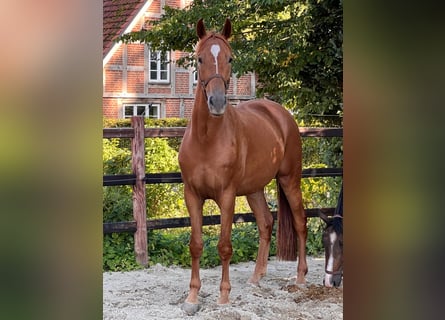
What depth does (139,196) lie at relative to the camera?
18.3 feet

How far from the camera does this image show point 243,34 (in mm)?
7164

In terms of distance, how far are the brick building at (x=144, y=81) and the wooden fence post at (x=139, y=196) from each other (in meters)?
11.3

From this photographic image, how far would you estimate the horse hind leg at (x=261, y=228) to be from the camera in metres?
5.02

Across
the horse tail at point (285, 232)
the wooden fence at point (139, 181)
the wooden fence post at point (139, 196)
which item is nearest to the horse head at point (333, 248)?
→ the horse tail at point (285, 232)

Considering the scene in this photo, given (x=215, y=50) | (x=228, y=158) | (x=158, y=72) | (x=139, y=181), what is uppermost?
(x=158, y=72)

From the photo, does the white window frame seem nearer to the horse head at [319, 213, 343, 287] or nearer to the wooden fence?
the wooden fence

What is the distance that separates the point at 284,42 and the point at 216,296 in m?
3.09

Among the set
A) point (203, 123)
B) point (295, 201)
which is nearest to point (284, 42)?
point (295, 201)

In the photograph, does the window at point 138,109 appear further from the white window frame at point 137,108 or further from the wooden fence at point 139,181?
the wooden fence at point 139,181

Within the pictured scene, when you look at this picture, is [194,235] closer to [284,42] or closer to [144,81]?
[284,42]

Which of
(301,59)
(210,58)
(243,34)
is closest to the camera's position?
(210,58)
